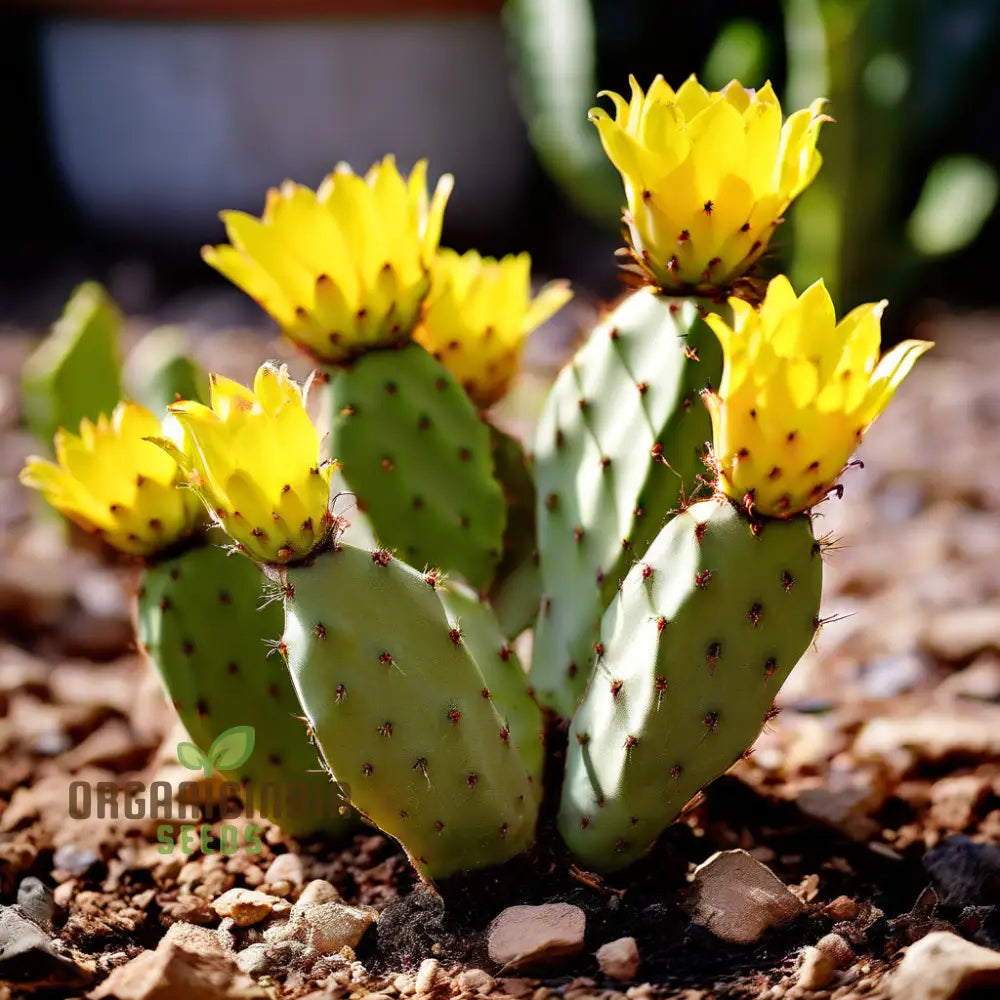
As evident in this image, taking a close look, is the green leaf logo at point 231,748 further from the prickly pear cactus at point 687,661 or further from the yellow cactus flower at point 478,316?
the yellow cactus flower at point 478,316

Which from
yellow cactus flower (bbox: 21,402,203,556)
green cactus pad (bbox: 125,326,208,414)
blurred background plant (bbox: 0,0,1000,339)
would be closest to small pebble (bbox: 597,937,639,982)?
yellow cactus flower (bbox: 21,402,203,556)

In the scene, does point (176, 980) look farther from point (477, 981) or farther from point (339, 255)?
point (339, 255)

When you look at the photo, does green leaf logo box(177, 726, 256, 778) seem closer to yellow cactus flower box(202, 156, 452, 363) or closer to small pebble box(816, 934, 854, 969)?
yellow cactus flower box(202, 156, 452, 363)

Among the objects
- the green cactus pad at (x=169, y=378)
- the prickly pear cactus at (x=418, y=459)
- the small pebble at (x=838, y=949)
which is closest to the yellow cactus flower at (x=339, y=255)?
the prickly pear cactus at (x=418, y=459)

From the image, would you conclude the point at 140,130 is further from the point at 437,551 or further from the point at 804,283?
the point at 437,551

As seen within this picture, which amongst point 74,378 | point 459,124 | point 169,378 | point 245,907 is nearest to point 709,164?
point 245,907

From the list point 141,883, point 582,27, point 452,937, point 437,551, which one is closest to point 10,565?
point 141,883
